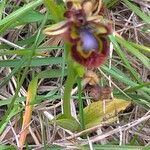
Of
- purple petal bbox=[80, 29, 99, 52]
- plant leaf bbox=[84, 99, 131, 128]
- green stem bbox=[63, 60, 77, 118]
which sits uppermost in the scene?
purple petal bbox=[80, 29, 99, 52]

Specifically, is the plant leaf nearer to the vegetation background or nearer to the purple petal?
the vegetation background

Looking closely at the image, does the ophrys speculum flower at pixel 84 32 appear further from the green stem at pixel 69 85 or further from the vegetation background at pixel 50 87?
the vegetation background at pixel 50 87

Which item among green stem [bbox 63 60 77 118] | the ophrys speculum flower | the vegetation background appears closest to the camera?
the ophrys speculum flower

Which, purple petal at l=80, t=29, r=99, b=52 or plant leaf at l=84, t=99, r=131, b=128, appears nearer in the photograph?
purple petal at l=80, t=29, r=99, b=52

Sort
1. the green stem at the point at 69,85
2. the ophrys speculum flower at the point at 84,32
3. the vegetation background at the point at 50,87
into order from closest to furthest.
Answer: the ophrys speculum flower at the point at 84,32 < the green stem at the point at 69,85 < the vegetation background at the point at 50,87

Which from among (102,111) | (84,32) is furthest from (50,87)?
(84,32)

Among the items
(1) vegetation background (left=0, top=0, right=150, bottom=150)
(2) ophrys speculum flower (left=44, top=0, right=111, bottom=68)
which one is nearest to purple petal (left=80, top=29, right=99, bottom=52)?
(2) ophrys speculum flower (left=44, top=0, right=111, bottom=68)

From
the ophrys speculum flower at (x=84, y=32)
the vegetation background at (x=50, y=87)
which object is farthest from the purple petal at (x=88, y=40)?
the vegetation background at (x=50, y=87)

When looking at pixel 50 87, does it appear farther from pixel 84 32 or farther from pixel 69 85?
pixel 84 32

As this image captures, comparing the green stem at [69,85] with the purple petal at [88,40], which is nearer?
the purple petal at [88,40]
